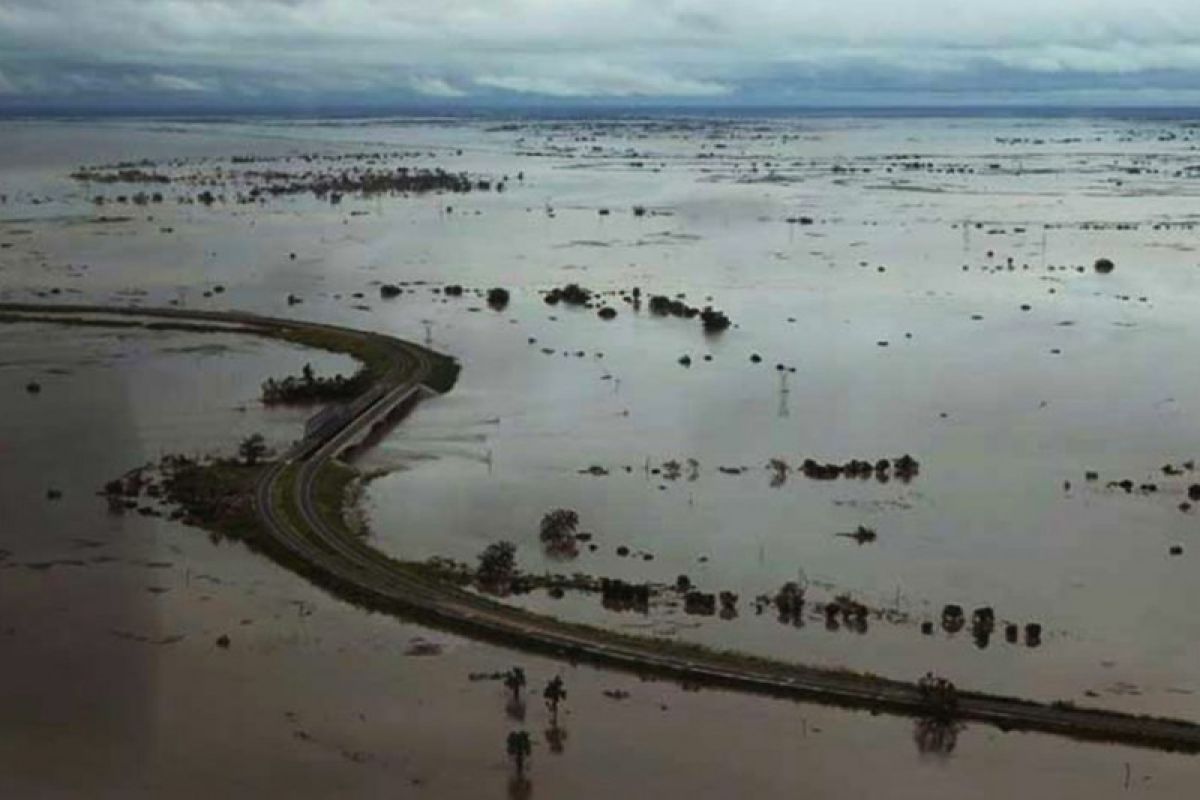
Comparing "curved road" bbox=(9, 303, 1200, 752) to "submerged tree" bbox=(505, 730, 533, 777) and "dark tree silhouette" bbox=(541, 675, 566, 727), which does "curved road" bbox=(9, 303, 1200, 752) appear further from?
"submerged tree" bbox=(505, 730, 533, 777)

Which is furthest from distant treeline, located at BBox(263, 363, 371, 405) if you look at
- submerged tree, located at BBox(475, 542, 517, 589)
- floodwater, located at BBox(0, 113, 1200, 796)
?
submerged tree, located at BBox(475, 542, 517, 589)

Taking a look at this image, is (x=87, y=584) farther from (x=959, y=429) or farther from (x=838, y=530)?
(x=959, y=429)

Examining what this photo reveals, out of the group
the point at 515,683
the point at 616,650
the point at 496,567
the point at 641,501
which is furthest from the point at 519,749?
the point at 641,501

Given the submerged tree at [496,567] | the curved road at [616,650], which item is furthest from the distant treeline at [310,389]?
the submerged tree at [496,567]

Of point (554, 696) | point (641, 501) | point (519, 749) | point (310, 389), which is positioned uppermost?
point (310, 389)

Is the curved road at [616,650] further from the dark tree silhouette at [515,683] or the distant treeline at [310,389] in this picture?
the distant treeline at [310,389]

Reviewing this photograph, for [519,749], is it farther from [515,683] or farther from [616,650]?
[616,650]
